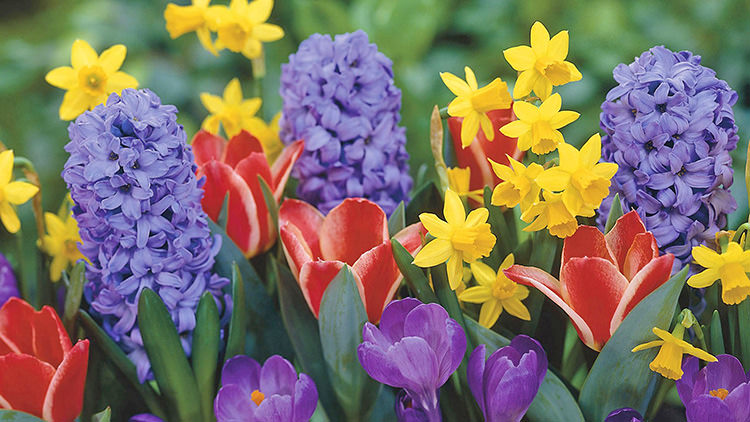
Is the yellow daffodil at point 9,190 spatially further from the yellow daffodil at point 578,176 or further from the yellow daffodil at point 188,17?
the yellow daffodil at point 578,176

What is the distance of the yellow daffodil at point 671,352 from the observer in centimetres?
43

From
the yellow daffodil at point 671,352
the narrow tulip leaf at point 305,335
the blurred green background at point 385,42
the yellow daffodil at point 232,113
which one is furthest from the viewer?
the blurred green background at point 385,42

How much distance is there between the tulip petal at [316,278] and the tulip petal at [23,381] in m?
0.16

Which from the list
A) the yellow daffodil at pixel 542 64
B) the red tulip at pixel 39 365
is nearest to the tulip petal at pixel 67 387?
the red tulip at pixel 39 365

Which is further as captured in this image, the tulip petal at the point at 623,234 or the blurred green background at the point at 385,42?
the blurred green background at the point at 385,42

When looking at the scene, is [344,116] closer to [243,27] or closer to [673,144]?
[243,27]

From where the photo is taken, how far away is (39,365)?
0.47 meters

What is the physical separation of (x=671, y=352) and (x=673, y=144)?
13 cm

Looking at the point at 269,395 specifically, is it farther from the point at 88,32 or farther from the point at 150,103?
the point at 88,32

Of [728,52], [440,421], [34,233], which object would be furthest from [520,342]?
[728,52]

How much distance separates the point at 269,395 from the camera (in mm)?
492

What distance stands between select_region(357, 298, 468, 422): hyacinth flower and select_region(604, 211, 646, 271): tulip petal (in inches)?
4.5

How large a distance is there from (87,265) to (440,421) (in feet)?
0.83

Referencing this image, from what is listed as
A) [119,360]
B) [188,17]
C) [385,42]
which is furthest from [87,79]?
[385,42]
